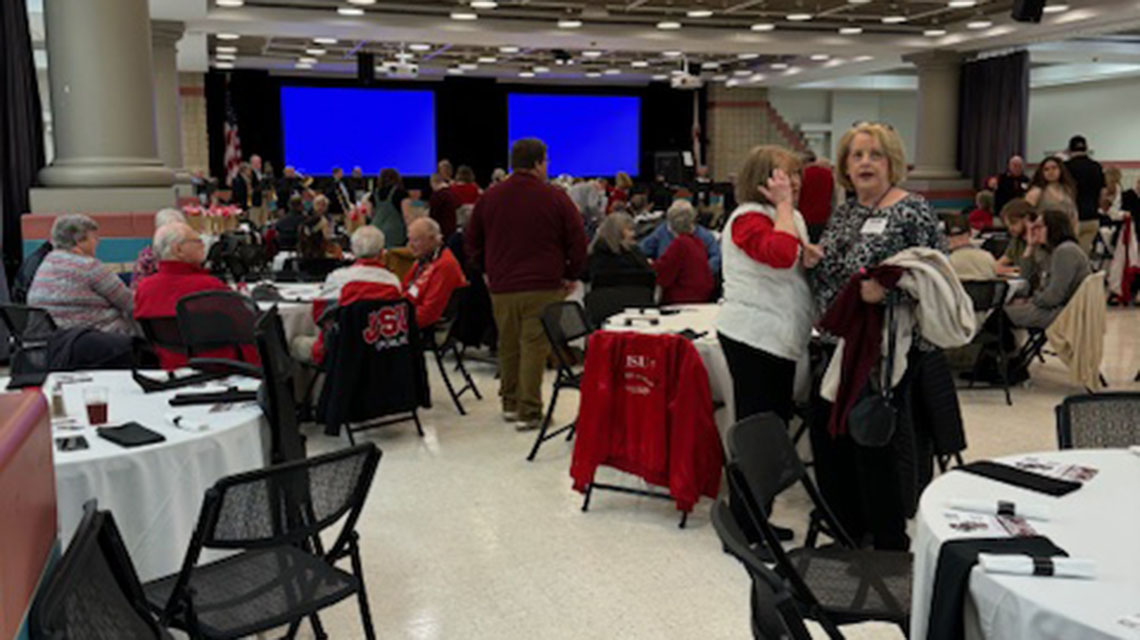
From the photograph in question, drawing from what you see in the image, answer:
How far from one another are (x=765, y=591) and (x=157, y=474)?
1.67 meters

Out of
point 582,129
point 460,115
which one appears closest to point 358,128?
point 460,115

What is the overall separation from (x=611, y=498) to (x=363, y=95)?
1851cm

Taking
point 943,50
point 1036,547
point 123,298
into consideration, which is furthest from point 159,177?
point 943,50

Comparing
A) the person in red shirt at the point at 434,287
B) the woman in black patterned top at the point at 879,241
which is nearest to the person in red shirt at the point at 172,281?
the person in red shirt at the point at 434,287

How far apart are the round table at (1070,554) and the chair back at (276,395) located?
72.4 inches

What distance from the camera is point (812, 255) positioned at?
3.53 meters

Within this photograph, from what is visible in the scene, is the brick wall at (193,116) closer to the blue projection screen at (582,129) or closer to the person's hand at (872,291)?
the blue projection screen at (582,129)

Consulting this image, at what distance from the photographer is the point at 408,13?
11.7 metres

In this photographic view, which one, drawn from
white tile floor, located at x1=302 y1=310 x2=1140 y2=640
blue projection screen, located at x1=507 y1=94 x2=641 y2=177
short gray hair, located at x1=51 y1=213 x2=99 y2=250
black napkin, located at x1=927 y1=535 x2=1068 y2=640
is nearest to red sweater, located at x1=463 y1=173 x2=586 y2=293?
white tile floor, located at x1=302 y1=310 x2=1140 y2=640

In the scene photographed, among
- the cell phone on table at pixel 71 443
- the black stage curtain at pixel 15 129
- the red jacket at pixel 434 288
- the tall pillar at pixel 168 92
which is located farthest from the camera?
the tall pillar at pixel 168 92

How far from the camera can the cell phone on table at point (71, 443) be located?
2764 millimetres

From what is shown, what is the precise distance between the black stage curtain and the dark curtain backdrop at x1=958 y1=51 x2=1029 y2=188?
12.1 metres

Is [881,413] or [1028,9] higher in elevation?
[1028,9]

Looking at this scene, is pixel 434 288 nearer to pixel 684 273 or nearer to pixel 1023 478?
pixel 684 273
